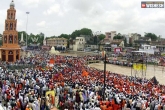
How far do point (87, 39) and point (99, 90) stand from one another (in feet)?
368

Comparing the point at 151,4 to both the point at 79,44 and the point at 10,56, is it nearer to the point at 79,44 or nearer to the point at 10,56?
the point at 10,56

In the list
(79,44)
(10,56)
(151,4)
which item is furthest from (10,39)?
(79,44)

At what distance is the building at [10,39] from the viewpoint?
38531 mm

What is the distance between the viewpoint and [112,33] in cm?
14738

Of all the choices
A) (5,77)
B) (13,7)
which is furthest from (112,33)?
(5,77)

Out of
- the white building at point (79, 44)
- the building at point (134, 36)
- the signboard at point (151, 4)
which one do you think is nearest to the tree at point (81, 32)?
the white building at point (79, 44)

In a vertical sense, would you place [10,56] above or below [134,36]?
below

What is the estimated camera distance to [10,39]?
39.1 m

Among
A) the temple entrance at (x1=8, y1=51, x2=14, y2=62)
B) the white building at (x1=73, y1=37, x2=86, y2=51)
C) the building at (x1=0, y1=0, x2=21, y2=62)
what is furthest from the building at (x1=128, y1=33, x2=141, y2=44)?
the temple entrance at (x1=8, y1=51, x2=14, y2=62)

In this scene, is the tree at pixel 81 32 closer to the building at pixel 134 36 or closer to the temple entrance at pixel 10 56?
the building at pixel 134 36

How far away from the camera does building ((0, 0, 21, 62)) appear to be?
38.5 metres

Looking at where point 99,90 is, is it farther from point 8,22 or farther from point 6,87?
point 8,22

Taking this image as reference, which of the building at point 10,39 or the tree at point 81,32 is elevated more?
the tree at point 81,32

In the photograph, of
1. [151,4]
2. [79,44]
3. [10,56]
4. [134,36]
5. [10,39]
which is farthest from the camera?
[134,36]
